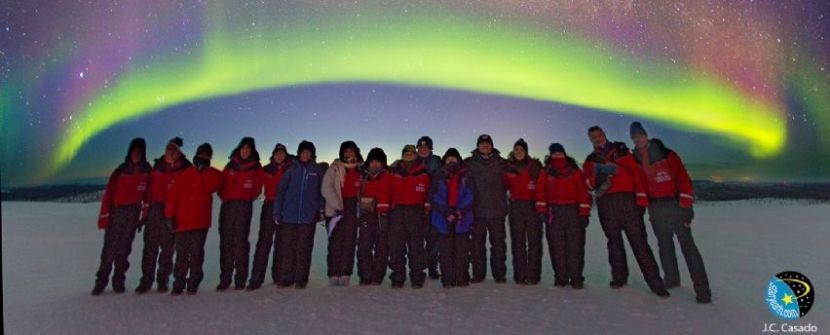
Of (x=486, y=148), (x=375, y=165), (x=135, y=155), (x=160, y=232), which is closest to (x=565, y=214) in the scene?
(x=486, y=148)

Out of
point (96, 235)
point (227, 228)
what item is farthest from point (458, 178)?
point (96, 235)

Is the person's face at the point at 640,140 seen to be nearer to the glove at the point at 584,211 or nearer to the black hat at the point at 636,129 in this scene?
the black hat at the point at 636,129

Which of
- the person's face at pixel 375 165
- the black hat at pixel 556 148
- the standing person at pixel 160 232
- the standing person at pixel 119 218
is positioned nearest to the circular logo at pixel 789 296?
the black hat at pixel 556 148

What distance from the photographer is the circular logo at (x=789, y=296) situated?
19.5 ft

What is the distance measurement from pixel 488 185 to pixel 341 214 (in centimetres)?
253

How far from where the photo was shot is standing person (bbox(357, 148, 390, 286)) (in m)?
7.37

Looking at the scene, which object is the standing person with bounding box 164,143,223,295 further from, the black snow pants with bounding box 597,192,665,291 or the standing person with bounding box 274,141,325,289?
the black snow pants with bounding box 597,192,665,291

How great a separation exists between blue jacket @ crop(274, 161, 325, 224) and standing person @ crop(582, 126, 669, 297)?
14.8 feet

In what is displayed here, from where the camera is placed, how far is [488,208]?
24.3ft

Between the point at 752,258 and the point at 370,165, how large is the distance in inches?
361

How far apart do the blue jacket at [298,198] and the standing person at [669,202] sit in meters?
5.33

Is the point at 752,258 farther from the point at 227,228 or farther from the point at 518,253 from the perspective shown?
the point at 227,228

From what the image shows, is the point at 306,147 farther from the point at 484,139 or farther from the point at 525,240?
the point at 525,240

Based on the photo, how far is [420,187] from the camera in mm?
7348
